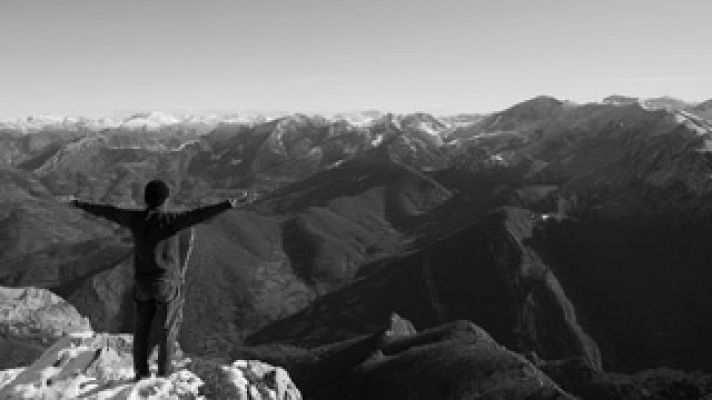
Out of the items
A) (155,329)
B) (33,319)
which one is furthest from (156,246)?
(33,319)

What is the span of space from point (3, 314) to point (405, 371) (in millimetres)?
96713

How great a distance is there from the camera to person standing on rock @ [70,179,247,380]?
48.0 feet

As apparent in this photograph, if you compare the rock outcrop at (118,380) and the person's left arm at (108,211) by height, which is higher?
the person's left arm at (108,211)

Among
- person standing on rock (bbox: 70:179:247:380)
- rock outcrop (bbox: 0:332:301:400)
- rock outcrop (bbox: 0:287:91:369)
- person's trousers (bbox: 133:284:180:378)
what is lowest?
rock outcrop (bbox: 0:287:91:369)

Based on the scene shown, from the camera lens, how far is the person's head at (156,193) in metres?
14.8

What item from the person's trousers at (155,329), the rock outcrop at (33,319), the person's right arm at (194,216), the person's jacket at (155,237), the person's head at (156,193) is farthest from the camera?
the rock outcrop at (33,319)

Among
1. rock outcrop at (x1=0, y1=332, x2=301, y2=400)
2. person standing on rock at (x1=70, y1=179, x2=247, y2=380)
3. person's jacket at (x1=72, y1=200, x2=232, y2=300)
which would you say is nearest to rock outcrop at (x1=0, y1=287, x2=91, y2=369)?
rock outcrop at (x1=0, y1=332, x2=301, y2=400)

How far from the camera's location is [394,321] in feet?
589

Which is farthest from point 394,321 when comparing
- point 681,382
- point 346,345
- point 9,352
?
point 9,352

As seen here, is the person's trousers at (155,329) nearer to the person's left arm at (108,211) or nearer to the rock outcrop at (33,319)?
the person's left arm at (108,211)

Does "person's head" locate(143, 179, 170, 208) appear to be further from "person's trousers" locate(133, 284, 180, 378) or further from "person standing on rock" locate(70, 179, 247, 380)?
"person's trousers" locate(133, 284, 180, 378)

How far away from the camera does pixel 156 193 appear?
1495cm

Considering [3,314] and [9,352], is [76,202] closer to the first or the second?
[9,352]

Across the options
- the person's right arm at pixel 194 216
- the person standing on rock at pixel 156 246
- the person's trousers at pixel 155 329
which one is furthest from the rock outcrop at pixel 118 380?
the person's right arm at pixel 194 216
